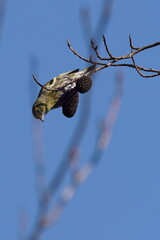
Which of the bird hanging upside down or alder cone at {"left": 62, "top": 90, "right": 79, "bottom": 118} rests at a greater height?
the bird hanging upside down

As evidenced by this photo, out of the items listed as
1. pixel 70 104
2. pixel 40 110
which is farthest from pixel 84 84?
pixel 40 110

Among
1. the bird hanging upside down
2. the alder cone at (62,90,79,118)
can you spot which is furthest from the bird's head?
the alder cone at (62,90,79,118)

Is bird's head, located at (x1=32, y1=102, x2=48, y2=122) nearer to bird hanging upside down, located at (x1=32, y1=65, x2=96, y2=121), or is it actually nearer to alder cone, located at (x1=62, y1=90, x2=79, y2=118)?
bird hanging upside down, located at (x1=32, y1=65, x2=96, y2=121)

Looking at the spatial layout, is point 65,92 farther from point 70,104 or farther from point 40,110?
point 40,110

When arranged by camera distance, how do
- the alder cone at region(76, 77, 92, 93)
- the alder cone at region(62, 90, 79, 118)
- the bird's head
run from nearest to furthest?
the alder cone at region(76, 77, 92, 93) < the alder cone at region(62, 90, 79, 118) < the bird's head

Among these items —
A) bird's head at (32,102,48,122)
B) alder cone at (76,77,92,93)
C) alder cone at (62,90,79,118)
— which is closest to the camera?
alder cone at (76,77,92,93)

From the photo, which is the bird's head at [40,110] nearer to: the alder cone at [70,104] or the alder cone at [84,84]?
the alder cone at [70,104]

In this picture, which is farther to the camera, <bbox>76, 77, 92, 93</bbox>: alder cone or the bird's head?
the bird's head

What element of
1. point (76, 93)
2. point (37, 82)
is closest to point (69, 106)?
point (76, 93)
